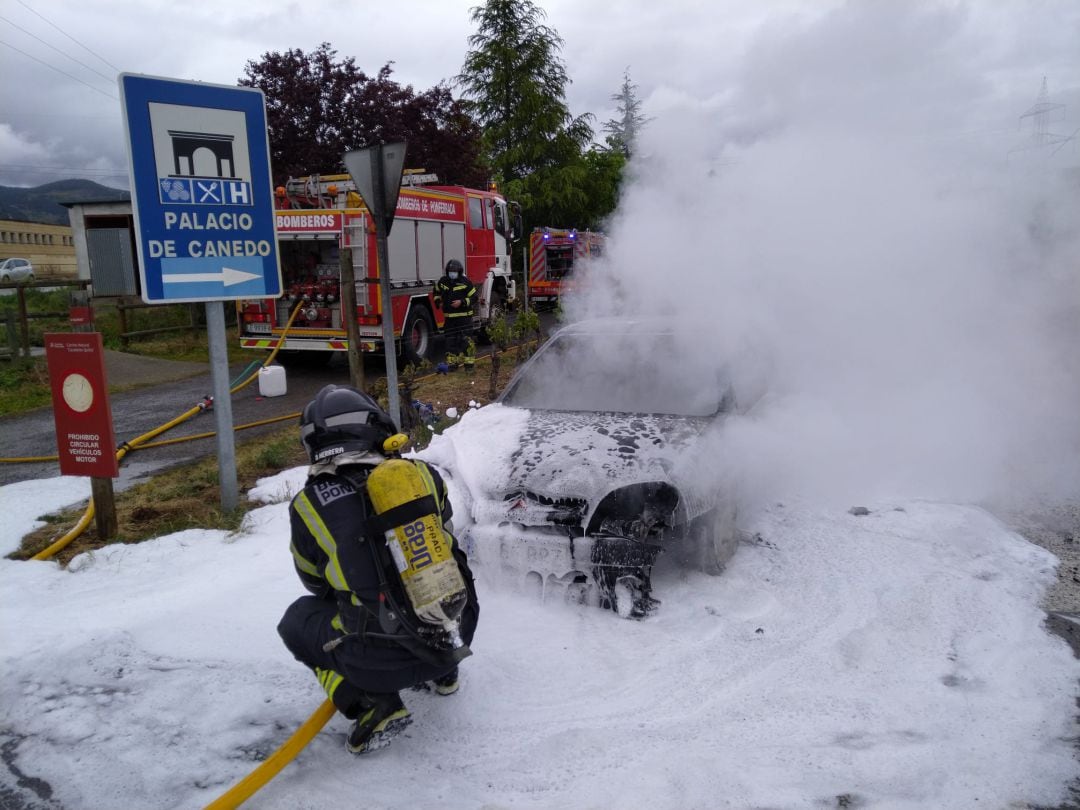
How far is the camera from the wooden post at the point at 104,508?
5.09m

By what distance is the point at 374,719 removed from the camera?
2.86 meters

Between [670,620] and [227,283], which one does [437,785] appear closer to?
[670,620]

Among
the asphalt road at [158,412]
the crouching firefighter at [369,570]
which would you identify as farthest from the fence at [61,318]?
the crouching firefighter at [369,570]

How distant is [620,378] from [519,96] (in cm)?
2133

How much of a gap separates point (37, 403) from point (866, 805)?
436 inches

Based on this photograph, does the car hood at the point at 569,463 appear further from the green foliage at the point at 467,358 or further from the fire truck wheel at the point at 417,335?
the fire truck wheel at the point at 417,335

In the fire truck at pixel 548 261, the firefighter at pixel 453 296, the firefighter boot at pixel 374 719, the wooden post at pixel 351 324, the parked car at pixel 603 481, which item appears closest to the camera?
the firefighter boot at pixel 374 719

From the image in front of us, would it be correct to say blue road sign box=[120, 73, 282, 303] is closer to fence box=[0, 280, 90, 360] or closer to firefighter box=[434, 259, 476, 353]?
firefighter box=[434, 259, 476, 353]

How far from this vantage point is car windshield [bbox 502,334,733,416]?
5.21m

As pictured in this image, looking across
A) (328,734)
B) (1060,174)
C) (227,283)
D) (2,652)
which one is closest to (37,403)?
(227,283)

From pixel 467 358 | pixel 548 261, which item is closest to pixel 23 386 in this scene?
pixel 467 358

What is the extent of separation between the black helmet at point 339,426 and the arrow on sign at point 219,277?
2838 millimetres

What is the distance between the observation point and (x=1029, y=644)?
3621 mm

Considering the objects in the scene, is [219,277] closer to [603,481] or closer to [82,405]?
[82,405]
